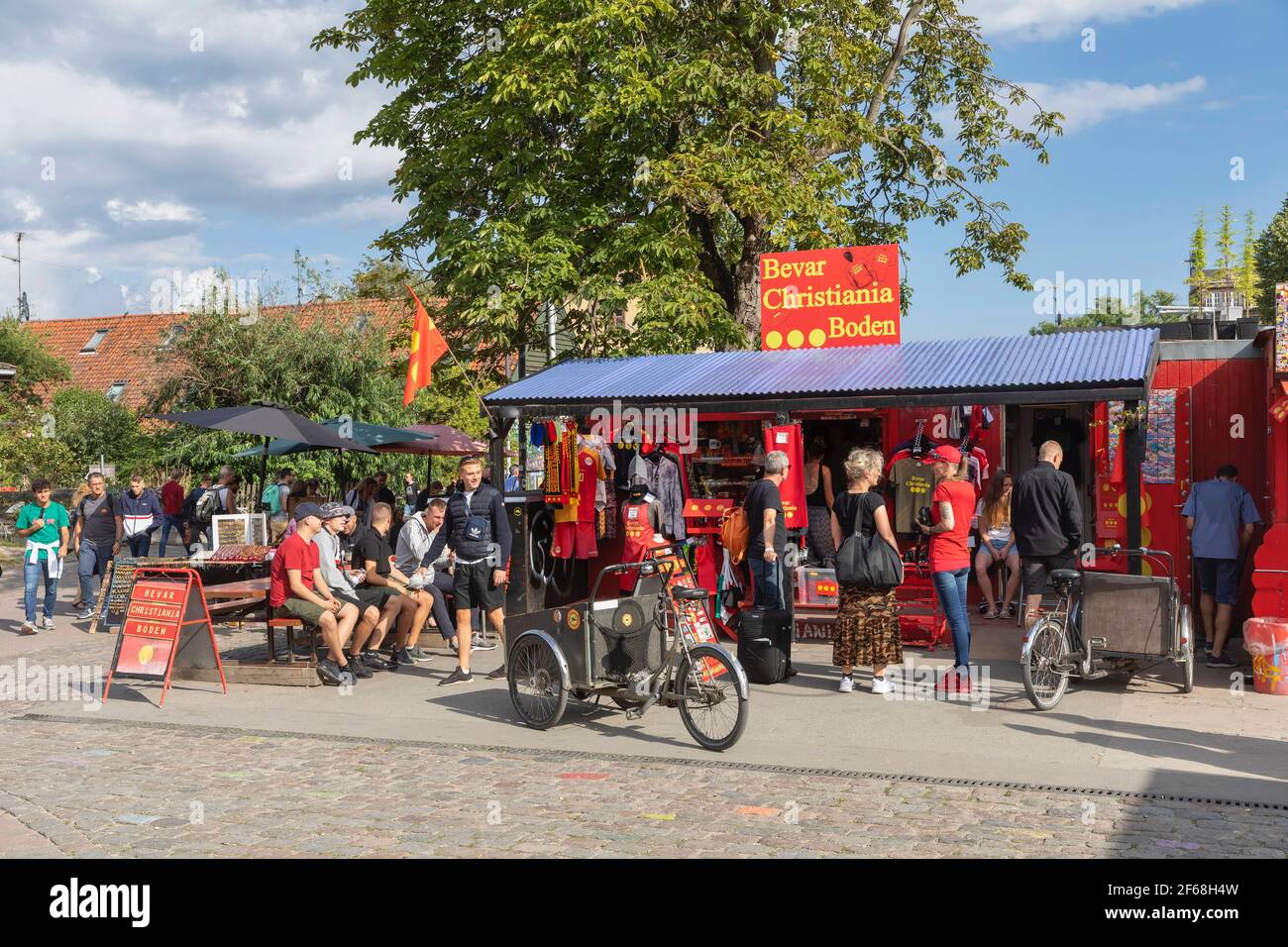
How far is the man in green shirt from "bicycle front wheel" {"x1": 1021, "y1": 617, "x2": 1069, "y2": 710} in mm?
11257

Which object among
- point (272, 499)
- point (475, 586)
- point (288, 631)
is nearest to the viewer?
point (475, 586)

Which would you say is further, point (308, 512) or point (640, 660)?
point (308, 512)

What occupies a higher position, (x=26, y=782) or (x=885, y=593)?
(x=885, y=593)

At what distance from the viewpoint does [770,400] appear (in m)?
11.0

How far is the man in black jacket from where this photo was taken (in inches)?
384

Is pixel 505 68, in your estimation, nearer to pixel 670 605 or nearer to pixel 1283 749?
pixel 670 605

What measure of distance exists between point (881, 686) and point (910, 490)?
391 cm

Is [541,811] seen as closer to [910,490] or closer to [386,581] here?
[386,581]

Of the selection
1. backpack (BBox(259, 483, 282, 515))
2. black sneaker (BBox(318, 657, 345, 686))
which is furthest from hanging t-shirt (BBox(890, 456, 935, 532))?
backpack (BBox(259, 483, 282, 515))

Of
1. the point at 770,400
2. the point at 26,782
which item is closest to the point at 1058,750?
the point at 770,400

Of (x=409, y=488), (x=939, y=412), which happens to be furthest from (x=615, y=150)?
(x=409, y=488)

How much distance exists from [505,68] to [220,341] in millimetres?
14830

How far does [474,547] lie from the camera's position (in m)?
10.0

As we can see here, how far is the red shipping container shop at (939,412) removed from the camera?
9.97 meters
